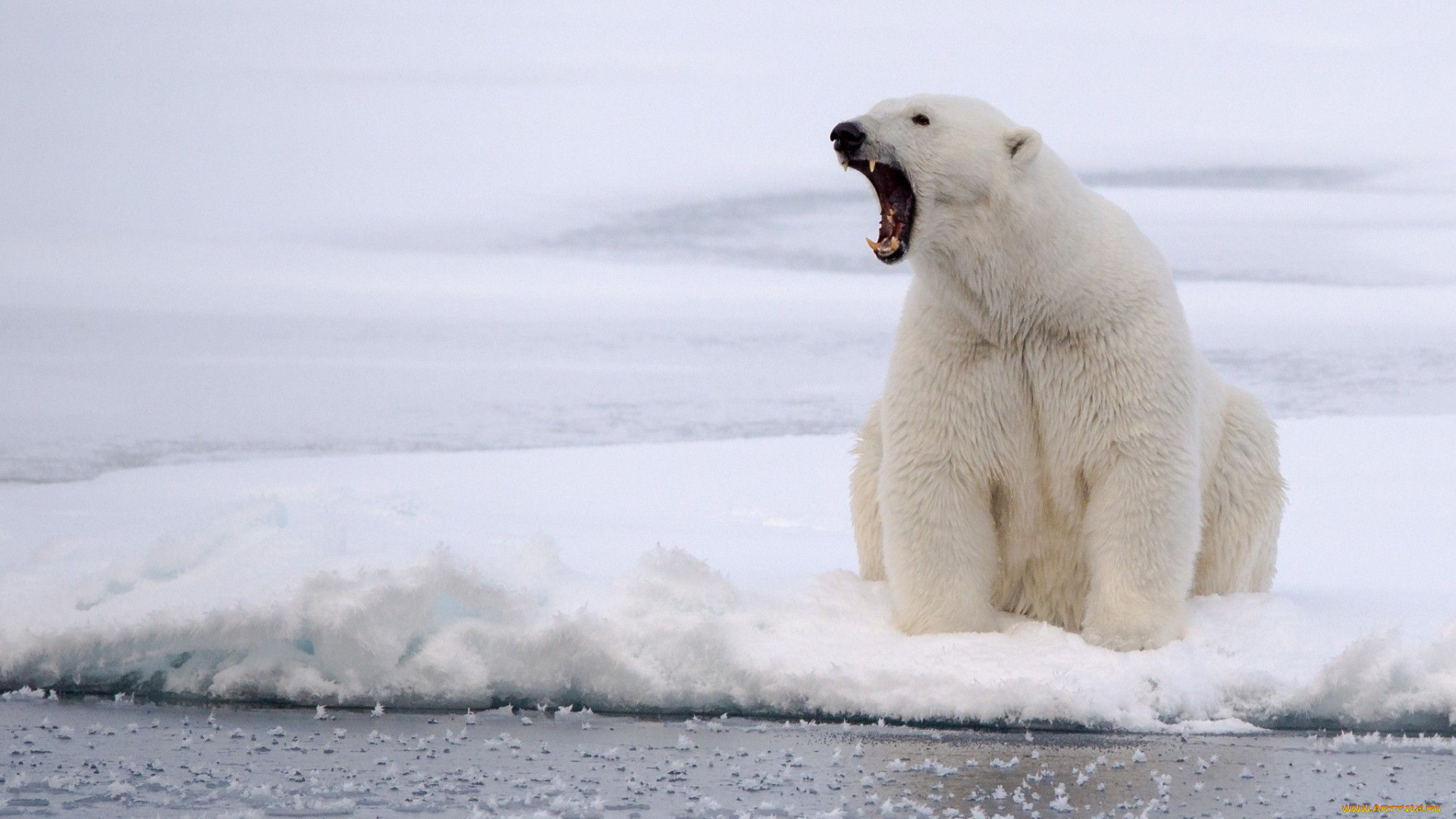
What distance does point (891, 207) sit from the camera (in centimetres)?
443

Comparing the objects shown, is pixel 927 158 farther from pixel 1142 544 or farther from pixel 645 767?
pixel 645 767

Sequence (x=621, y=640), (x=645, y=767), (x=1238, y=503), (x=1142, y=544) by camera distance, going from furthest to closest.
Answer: (x=1238, y=503)
(x=1142, y=544)
(x=621, y=640)
(x=645, y=767)

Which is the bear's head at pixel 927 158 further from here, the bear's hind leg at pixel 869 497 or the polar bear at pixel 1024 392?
the bear's hind leg at pixel 869 497

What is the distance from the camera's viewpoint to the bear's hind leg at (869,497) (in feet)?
17.6

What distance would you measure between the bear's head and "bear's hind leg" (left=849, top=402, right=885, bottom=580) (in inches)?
45.3

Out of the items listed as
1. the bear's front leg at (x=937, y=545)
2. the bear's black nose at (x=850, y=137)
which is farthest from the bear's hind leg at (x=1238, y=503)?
the bear's black nose at (x=850, y=137)

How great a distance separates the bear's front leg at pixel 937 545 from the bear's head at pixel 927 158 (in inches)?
31.2

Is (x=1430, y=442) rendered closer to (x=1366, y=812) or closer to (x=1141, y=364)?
(x=1141, y=364)

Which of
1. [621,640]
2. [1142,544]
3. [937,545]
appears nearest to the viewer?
[621,640]

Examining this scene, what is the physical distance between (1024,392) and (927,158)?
2.74 ft

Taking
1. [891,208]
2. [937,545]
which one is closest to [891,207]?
[891,208]

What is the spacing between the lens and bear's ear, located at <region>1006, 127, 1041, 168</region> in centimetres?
439

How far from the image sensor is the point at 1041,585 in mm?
4922

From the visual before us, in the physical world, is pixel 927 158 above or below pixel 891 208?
above
